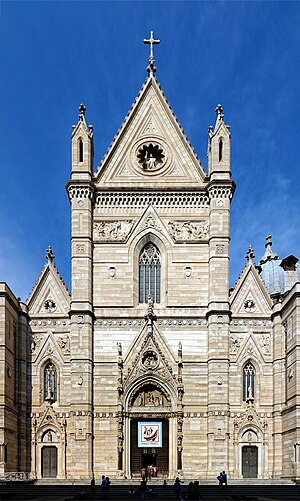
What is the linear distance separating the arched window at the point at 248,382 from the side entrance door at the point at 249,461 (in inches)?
105

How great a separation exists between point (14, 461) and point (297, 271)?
94.8 feet

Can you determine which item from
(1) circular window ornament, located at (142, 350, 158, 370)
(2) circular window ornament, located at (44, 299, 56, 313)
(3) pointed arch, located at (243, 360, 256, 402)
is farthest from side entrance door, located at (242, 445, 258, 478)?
(2) circular window ornament, located at (44, 299, 56, 313)

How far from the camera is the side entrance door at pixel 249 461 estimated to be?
36750 millimetres

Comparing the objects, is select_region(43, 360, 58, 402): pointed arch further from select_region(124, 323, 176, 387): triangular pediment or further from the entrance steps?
the entrance steps

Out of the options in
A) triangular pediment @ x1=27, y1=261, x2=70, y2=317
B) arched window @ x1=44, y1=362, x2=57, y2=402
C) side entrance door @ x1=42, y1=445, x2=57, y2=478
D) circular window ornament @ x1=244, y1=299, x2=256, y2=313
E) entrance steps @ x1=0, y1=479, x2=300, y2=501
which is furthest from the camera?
triangular pediment @ x1=27, y1=261, x2=70, y2=317

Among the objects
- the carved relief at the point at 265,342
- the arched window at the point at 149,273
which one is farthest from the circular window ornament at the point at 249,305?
the arched window at the point at 149,273

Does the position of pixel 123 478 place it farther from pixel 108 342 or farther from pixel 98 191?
pixel 98 191

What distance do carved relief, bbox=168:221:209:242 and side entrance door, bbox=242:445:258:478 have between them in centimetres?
1199

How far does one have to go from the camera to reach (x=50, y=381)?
125ft

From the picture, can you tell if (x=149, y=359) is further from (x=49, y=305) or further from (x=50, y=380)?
(x=49, y=305)

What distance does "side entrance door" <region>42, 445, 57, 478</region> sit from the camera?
121 feet

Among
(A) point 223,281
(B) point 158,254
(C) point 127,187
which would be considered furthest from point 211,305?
(C) point 127,187

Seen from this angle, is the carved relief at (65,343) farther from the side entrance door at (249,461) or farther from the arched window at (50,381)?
the side entrance door at (249,461)

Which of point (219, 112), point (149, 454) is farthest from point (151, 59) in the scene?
point (149, 454)
